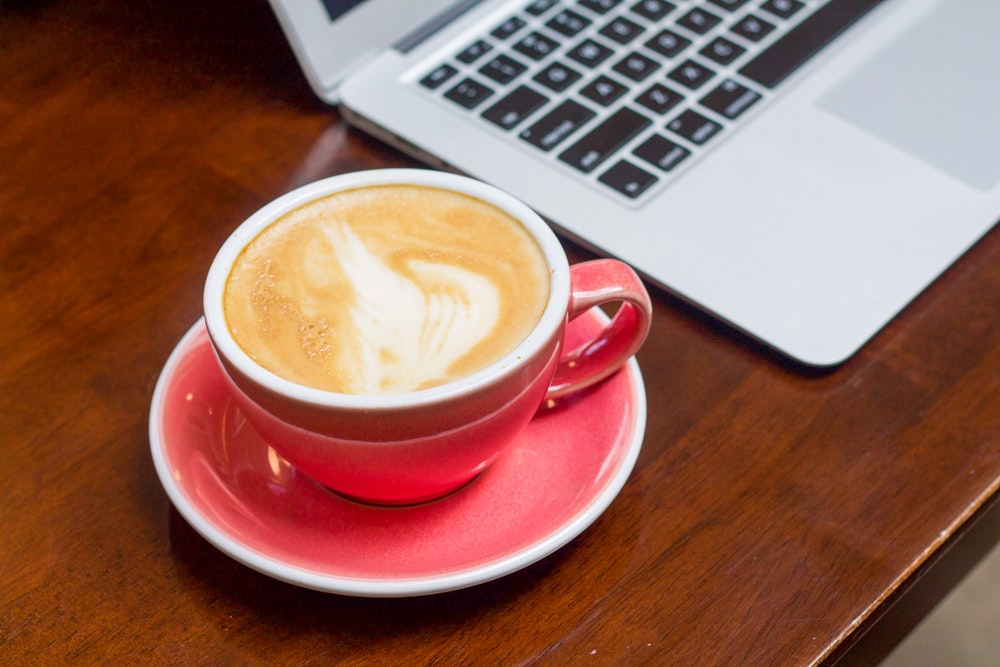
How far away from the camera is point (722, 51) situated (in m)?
0.63

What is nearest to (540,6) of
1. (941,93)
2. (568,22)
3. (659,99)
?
(568,22)

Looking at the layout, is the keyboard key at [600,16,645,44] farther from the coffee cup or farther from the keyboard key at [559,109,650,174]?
the coffee cup

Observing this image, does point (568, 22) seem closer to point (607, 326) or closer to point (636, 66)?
point (636, 66)

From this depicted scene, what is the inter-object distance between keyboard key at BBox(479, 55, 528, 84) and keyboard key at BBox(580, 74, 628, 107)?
0.15 feet

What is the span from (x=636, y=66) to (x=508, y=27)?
0.30 ft

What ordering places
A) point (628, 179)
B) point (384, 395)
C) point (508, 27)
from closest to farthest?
point (384, 395) < point (628, 179) < point (508, 27)

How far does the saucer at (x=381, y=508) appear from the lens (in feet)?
1.18

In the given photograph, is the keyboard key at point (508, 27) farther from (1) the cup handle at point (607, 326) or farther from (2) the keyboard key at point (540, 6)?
(1) the cup handle at point (607, 326)

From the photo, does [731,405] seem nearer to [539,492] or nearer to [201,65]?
[539,492]

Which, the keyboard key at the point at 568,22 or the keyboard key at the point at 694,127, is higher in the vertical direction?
the keyboard key at the point at 568,22

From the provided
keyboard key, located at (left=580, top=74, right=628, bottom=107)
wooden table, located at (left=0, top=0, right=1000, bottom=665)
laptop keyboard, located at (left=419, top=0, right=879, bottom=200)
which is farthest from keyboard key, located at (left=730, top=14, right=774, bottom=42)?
wooden table, located at (left=0, top=0, right=1000, bottom=665)

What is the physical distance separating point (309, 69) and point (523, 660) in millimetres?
393

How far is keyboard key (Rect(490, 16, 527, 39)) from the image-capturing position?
0.64 metres

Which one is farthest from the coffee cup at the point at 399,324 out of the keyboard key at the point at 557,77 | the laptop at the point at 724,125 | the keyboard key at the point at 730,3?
the keyboard key at the point at 730,3
